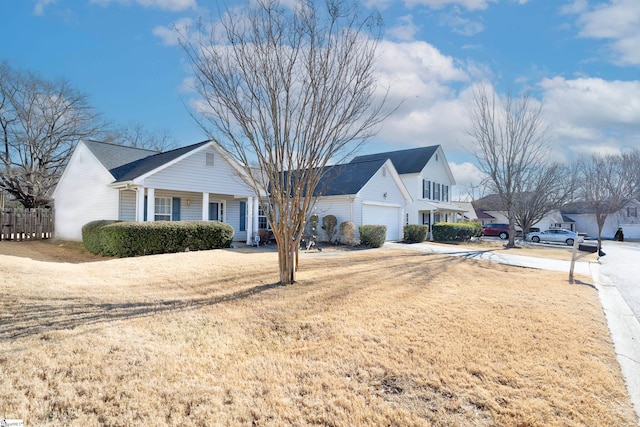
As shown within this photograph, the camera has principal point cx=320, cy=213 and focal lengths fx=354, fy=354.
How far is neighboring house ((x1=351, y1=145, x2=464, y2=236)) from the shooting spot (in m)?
26.9

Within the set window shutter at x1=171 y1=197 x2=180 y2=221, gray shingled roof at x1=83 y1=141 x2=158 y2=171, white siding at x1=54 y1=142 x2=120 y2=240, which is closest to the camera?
white siding at x1=54 y1=142 x2=120 y2=240

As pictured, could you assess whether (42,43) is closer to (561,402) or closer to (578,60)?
(561,402)

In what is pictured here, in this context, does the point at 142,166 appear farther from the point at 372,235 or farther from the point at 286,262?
the point at 286,262

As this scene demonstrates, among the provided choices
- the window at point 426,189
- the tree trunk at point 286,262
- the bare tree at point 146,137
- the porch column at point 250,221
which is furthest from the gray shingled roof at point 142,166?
the bare tree at point 146,137

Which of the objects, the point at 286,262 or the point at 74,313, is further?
the point at 286,262

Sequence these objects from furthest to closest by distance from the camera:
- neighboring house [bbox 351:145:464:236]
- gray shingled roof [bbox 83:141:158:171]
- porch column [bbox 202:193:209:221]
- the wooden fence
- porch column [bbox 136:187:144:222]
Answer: neighboring house [bbox 351:145:464:236]
the wooden fence
gray shingled roof [bbox 83:141:158:171]
porch column [bbox 202:193:209:221]
porch column [bbox 136:187:144:222]

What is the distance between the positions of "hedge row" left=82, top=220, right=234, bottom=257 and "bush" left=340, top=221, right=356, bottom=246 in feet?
20.5

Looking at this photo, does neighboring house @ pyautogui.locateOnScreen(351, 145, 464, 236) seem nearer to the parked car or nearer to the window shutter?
the parked car

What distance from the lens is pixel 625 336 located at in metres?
5.38

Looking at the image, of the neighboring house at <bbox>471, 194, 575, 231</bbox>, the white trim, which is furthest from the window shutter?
the neighboring house at <bbox>471, 194, 575, 231</bbox>

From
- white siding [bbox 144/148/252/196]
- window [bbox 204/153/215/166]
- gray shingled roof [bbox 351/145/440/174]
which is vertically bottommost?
white siding [bbox 144/148/252/196]

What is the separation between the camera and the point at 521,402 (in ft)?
10.6

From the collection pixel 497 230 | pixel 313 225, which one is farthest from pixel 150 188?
pixel 497 230

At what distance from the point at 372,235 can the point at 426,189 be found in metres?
12.5
